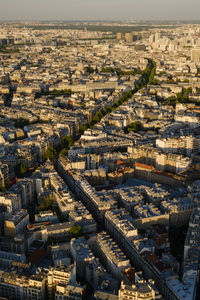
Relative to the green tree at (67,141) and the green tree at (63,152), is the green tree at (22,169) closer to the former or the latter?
the green tree at (63,152)

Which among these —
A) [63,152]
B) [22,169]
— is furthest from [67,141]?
[22,169]

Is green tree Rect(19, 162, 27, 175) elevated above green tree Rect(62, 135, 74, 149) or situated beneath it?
situated beneath

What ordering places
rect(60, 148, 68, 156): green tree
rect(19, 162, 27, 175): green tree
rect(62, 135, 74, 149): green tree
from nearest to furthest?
rect(19, 162, 27, 175): green tree, rect(60, 148, 68, 156): green tree, rect(62, 135, 74, 149): green tree

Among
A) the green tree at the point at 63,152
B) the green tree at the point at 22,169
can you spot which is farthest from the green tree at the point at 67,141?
the green tree at the point at 22,169

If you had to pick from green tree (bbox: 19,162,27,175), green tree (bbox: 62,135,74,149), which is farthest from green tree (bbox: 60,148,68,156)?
green tree (bbox: 19,162,27,175)

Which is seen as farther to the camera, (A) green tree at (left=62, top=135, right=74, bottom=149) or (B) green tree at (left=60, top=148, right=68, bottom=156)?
(A) green tree at (left=62, top=135, right=74, bottom=149)

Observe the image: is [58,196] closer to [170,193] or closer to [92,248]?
[92,248]

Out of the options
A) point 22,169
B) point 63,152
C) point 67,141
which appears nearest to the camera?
point 22,169

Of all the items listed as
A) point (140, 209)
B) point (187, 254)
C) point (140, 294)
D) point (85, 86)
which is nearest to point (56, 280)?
point (140, 294)

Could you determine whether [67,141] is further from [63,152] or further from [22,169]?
[22,169]

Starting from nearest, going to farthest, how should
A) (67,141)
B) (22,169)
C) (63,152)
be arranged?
1. (22,169)
2. (63,152)
3. (67,141)

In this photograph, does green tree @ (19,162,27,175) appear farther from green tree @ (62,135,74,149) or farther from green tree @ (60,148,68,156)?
green tree @ (62,135,74,149)
